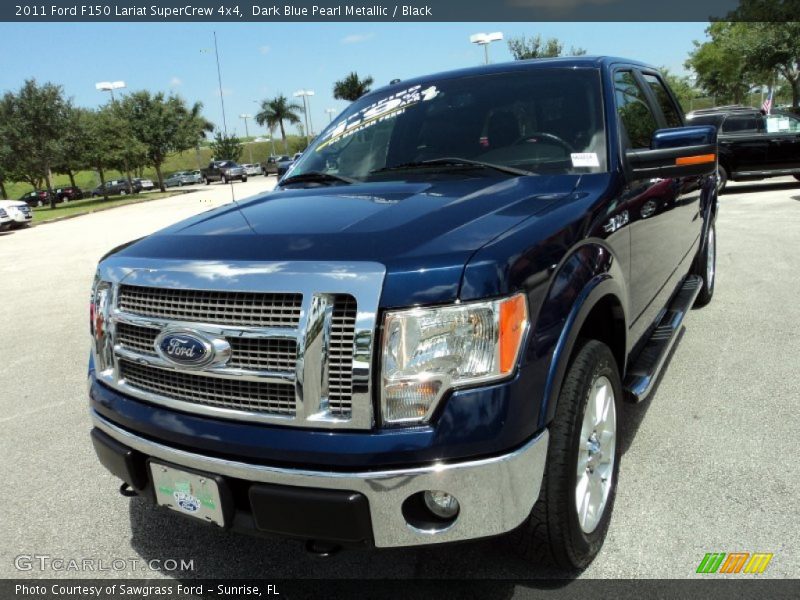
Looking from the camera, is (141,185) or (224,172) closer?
(224,172)

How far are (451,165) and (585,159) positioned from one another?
0.60 m

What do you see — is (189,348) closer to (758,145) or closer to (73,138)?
(758,145)

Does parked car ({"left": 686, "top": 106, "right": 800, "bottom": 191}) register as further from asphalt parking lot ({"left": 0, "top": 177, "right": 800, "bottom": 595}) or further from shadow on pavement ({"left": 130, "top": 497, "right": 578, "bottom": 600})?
shadow on pavement ({"left": 130, "top": 497, "right": 578, "bottom": 600})

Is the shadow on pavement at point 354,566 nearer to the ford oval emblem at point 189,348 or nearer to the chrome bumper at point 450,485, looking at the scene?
the chrome bumper at point 450,485

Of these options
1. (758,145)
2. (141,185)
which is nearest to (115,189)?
(141,185)

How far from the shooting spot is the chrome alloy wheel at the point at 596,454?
2.28m

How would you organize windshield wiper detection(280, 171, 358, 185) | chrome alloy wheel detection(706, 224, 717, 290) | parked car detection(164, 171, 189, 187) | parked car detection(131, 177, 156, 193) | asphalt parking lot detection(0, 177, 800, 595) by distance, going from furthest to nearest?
parked car detection(164, 171, 189, 187) < parked car detection(131, 177, 156, 193) < chrome alloy wheel detection(706, 224, 717, 290) < windshield wiper detection(280, 171, 358, 185) < asphalt parking lot detection(0, 177, 800, 595)

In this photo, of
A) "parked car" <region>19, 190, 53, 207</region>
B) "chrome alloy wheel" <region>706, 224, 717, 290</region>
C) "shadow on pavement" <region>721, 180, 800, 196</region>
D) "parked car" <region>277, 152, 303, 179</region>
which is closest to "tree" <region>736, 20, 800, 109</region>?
"shadow on pavement" <region>721, 180, 800, 196</region>

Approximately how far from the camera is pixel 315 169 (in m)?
Answer: 3.47

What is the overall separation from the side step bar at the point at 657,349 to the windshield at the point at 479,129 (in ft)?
3.13

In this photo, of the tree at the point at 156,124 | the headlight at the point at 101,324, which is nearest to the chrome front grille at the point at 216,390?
the headlight at the point at 101,324

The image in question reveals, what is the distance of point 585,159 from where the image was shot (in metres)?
2.85

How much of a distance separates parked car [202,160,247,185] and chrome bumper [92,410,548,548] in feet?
146

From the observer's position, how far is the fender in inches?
78.0
